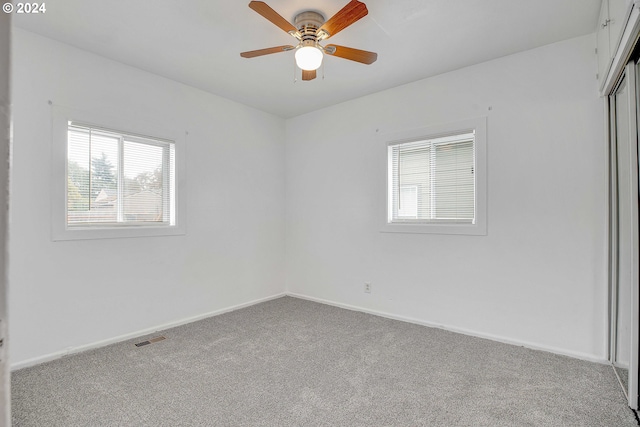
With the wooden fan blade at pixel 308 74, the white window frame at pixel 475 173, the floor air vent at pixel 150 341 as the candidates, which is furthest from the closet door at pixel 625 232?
the floor air vent at pixel 150 341

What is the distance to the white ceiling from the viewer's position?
7.53 feet

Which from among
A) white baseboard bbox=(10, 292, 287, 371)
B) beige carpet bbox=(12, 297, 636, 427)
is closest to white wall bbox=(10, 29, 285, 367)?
white baseboard bbox=(10, 292, 287, 371)

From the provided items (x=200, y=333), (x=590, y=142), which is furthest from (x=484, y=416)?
(x=200, y=333)

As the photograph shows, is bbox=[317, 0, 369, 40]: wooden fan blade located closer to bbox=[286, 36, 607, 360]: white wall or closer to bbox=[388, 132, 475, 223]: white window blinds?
bbox=[286, 36, 607, 360]: white wall

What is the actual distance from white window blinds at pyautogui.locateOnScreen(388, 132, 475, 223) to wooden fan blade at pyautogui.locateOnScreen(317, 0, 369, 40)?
68.2 inches

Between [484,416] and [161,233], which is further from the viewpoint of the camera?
[161,233]

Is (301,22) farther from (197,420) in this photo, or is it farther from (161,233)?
(197,420)

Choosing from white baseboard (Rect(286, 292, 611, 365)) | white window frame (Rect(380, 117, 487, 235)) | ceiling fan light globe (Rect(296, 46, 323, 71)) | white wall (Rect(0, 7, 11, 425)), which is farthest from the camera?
white window frame (Rect(380, 117, 487, 235))

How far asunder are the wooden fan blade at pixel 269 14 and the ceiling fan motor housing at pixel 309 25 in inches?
4.2

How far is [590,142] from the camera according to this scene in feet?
8.57

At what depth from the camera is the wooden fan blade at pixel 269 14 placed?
187cm

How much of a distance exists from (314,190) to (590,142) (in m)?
2.82

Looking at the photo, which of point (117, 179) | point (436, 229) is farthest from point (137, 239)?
point (436, 229)

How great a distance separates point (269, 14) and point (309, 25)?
42 centimetres
